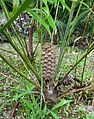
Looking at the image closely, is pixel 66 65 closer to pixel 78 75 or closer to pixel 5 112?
pixel 78 75

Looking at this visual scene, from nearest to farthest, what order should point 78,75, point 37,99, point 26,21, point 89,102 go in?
point 37,99, point 89,102, point 78,75, point 26,21

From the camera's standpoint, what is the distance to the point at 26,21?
195 cm

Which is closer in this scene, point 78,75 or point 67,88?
point 67,88

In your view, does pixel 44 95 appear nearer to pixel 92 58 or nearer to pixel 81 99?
pixel 81 99

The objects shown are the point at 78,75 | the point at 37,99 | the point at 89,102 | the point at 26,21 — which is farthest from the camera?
the point at 26,21

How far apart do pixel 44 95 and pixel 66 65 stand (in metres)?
0.38

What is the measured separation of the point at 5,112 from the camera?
3.58 feet

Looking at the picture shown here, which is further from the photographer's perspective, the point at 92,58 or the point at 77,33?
the point at 77,33

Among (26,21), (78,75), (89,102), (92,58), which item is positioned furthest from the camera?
(26,21)

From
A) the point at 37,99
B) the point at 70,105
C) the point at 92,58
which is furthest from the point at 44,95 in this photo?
the point at 92,58

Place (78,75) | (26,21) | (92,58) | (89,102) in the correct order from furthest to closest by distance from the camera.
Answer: (26,21) → (92,58) → (78,75) → (89,102)

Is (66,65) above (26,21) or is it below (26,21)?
below

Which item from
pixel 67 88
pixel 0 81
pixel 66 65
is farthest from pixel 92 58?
pixel 0 81

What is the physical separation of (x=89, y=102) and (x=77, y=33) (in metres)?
0.88
